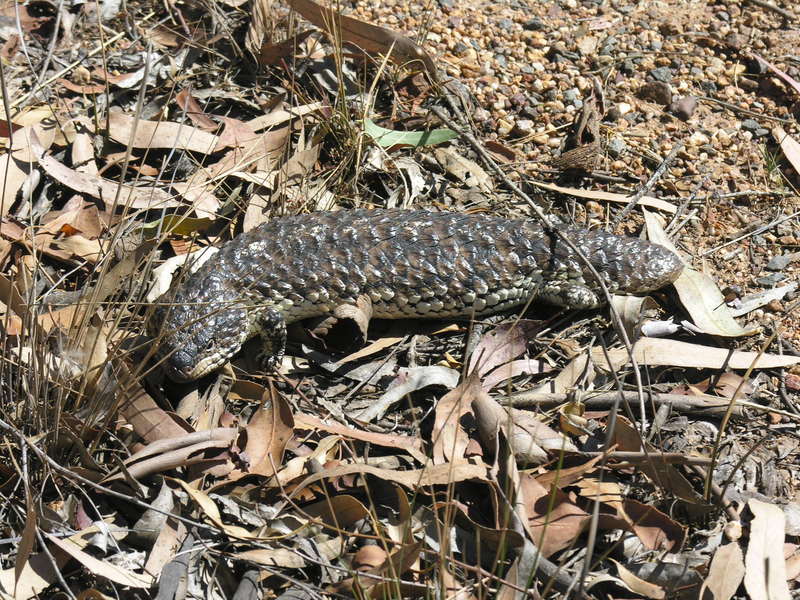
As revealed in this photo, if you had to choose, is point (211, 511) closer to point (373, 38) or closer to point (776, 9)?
point (373, 38)

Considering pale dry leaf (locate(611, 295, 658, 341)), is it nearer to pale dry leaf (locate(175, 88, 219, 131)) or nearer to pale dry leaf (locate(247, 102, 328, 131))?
pale dry leaf (locate(247, 102, 328, 131))

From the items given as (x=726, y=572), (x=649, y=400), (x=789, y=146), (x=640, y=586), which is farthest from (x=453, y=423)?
(x=789, y=146)

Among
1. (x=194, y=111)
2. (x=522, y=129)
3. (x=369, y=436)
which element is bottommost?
(x=369, y=436)

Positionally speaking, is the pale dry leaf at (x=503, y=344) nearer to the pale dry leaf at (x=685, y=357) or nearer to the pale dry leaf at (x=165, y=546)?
the pale dry leaf at (x=685, y=357)

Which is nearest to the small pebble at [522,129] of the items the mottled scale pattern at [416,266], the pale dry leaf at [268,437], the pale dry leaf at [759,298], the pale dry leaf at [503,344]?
the mottled scale pattern at [416,266]

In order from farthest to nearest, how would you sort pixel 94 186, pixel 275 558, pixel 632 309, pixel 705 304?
pixel 94 186
pixel 705 304
pixel 632 309
pixel 275 558

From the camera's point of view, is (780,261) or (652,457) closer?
(652,457)

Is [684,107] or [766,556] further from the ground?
[684,107]

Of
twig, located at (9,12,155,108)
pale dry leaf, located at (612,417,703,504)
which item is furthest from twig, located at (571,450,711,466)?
twig, located at (9,12,155,108)
